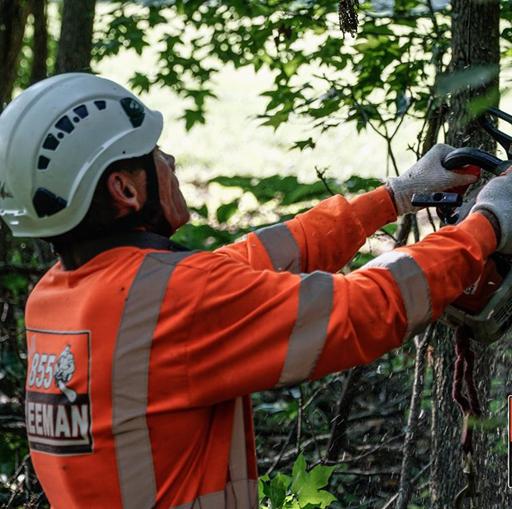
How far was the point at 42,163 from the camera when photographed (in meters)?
2.15

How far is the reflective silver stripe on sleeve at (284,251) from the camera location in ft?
8.61

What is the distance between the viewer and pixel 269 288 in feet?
6.57

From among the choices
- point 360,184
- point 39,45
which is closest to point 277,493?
point 360,184

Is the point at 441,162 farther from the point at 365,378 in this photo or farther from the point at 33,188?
the point at 365,378

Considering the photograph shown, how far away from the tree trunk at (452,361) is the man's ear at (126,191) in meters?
1.23

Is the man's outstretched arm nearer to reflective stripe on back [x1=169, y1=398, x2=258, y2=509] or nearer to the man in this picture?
the man

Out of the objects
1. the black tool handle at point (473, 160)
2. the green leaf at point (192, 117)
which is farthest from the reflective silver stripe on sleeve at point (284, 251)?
the green leaf at point (192, 117)

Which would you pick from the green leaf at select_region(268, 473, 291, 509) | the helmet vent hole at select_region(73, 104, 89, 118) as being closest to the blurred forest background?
the green leaf at select_region(268, 473, 291, 509)

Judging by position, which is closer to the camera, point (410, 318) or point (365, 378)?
point (410, 318)

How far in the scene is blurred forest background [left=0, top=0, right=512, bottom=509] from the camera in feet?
10.1

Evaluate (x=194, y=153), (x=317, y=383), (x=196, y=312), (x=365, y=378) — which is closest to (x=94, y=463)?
(x=196, y=312)

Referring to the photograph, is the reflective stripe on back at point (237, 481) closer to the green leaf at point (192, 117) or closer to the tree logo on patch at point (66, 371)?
the tree logo on patch at point (66, 371)

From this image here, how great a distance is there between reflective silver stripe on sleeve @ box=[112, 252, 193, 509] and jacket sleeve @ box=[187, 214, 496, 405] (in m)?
0.10

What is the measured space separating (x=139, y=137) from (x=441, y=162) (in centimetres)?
80
